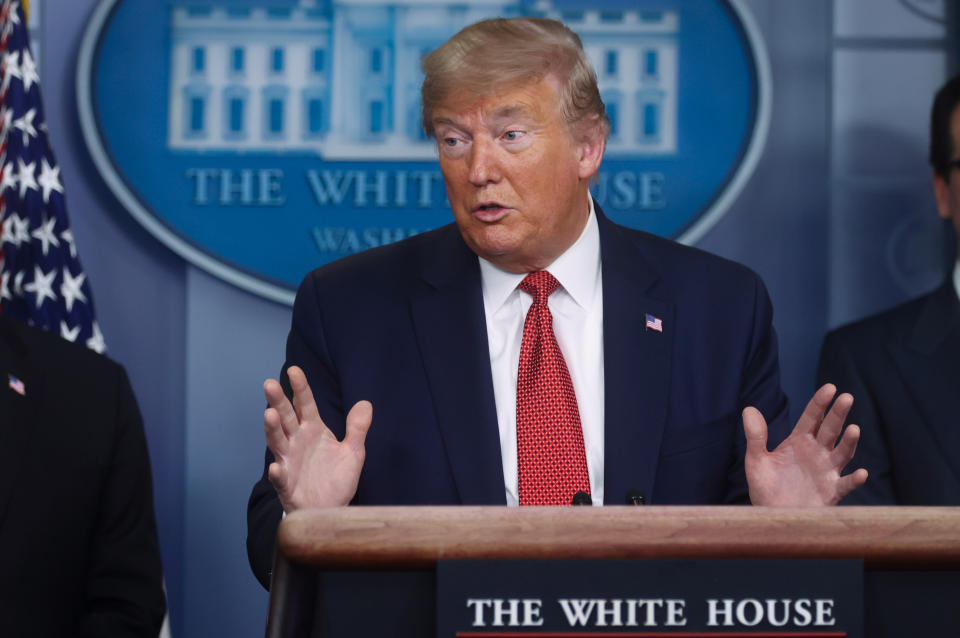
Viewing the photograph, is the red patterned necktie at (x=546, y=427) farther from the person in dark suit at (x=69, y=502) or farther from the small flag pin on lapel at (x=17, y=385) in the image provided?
the small flag pin on lapel at (x=17, y=385)

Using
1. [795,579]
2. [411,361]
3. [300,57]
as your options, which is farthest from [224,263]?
[795,579]

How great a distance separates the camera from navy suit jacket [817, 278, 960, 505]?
230 centimetres

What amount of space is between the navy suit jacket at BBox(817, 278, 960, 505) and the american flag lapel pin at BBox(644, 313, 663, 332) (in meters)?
0.79

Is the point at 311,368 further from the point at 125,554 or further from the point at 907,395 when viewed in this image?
the point at 907,395

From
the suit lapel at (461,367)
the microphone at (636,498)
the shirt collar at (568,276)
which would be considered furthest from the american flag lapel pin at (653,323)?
the microphone at (636,498)

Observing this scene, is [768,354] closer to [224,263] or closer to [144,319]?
[224,263]

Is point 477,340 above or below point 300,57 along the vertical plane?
below

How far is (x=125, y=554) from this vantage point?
6.99ft

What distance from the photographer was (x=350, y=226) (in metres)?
2.71

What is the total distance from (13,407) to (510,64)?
118 cm

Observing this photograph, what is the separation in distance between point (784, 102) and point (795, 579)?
86.5 inches

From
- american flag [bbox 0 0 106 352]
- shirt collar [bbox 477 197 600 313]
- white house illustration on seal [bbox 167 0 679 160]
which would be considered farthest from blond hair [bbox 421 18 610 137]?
american flag [bbox 0 0 106 352]

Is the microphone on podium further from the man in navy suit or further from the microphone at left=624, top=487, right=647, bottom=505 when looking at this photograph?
the man in navy suit

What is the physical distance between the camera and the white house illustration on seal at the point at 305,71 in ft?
8.93
